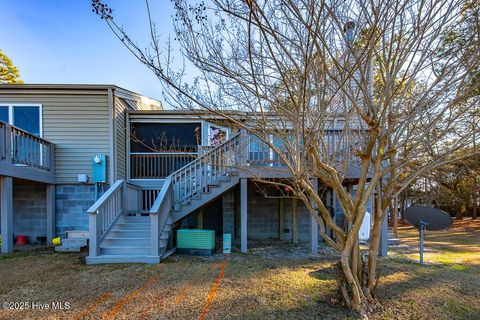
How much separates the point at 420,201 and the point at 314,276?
20.6m

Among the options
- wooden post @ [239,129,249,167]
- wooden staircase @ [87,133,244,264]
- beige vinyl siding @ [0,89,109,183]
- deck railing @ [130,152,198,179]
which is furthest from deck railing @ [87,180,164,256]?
wooden post @ [239,129,249,167]

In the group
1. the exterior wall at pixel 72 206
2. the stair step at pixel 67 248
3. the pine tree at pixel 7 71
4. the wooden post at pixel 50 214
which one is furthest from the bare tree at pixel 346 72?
the pine tree at pixel 7 71

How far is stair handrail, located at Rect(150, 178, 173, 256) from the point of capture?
20.1ft

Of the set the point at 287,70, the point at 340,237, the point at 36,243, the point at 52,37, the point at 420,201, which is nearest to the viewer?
the point at 340,237

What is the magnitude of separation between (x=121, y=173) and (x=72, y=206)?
1771 millimetres

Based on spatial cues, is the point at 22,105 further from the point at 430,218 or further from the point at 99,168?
the point at 430,218

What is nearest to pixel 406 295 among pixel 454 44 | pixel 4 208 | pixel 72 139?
pixel 454 44

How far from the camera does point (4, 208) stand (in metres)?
7.16

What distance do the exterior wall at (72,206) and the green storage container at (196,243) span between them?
12.0 feet

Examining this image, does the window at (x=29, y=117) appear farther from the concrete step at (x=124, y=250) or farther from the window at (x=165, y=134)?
the concrete step at (x=124, y=250)

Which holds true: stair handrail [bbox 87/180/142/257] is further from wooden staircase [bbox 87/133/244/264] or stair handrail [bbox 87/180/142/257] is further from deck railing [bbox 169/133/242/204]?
deck railing [bbox 169/133/242/204]

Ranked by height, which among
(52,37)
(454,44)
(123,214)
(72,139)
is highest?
(52,37)

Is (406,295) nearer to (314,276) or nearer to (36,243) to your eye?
(314,276)

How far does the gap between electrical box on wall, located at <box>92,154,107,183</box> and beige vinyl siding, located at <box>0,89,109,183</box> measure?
0.73 ft
